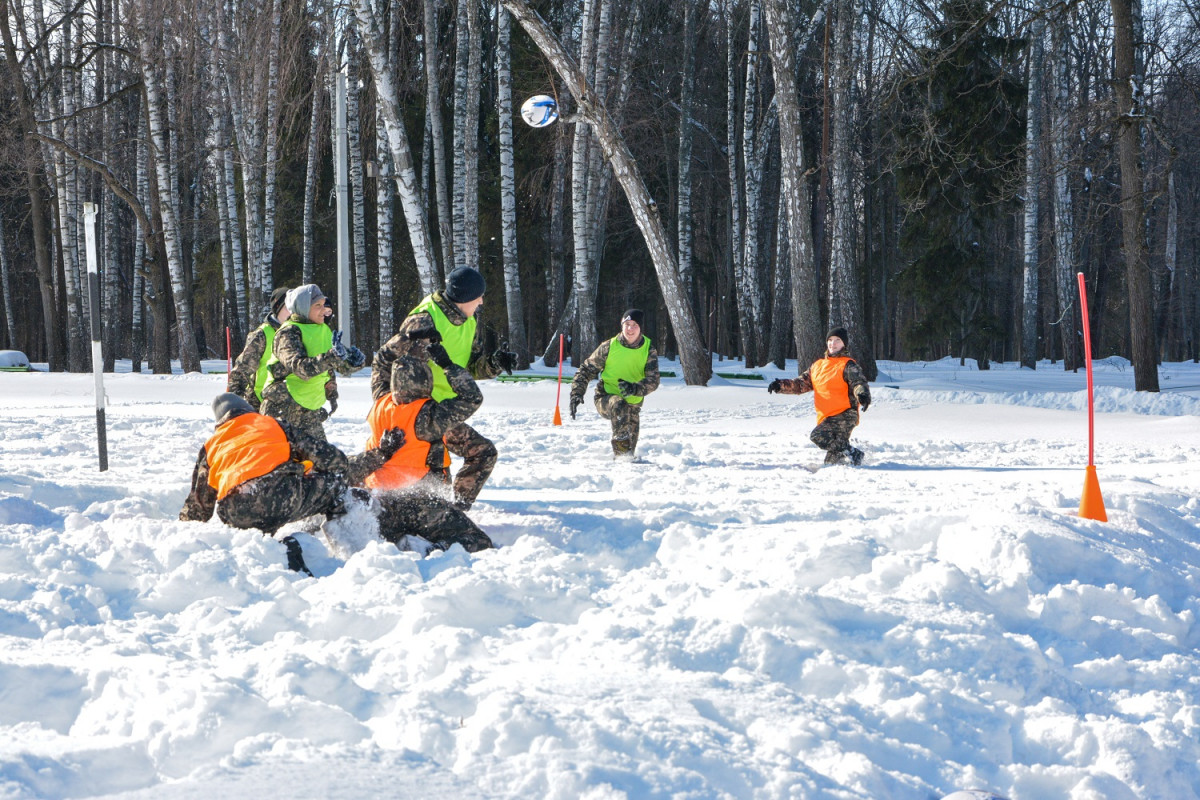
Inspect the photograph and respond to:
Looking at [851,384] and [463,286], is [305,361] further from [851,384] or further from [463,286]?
[851,384]

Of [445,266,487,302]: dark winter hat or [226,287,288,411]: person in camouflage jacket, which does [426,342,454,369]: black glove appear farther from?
[226,287,288,411]: person in camouflage jacket

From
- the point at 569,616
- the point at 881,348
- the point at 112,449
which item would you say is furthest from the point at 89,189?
the point at 569,616

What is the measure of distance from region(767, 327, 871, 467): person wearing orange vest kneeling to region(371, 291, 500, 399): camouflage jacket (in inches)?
150

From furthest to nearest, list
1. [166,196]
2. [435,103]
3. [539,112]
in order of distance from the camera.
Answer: [166,196], [435,103], [539,112]

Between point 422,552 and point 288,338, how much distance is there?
A: 2.38 metres

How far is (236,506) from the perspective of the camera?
5.21 m

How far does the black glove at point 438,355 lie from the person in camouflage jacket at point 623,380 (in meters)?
3.70

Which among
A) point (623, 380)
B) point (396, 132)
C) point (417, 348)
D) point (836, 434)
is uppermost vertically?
point (396, 132)

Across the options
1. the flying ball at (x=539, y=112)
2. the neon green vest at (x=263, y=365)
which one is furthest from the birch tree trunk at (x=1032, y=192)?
the neon green vest at (x=263, y=365)

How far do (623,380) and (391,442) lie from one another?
169 inches

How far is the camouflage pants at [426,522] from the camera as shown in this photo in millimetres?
5430

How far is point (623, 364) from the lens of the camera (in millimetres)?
9617

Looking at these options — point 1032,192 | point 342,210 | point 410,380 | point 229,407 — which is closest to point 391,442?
point 410,380

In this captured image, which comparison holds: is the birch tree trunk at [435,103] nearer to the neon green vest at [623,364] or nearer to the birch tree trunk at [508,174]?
the birch tree trunk at [508,174]
